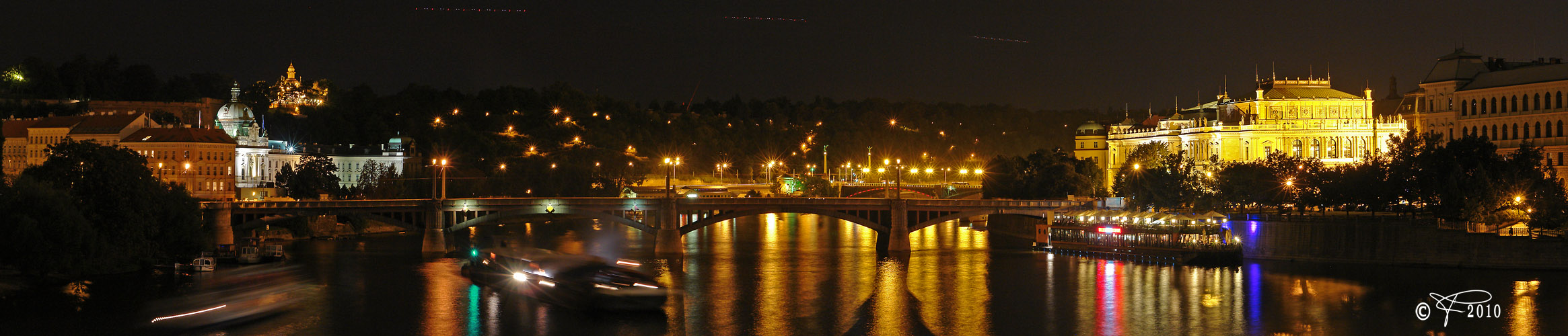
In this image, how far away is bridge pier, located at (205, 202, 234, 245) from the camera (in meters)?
74.6

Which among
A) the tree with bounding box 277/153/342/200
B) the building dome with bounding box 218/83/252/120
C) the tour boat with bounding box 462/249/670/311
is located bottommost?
the tour boat with bounding box 462/249/670/311

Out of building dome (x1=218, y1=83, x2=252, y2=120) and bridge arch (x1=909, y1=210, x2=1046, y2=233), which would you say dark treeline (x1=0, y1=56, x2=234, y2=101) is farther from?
bridge arch (x1=909, y1=210, x2=1046, y2=233)

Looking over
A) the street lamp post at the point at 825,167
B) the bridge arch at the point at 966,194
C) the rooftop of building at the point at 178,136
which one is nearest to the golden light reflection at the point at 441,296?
the rooftop of building at the point at 178,136

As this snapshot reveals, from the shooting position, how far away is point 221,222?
75.1 m

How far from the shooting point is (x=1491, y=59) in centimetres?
9269

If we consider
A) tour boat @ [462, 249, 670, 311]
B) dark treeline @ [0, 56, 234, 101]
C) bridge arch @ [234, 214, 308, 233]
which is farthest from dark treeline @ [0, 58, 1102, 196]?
tour boat @ [462, 249, 670, 311]

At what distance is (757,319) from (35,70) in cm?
12221

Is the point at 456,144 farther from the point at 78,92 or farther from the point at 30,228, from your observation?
the point at 30,228

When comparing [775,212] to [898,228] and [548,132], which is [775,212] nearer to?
[898,228]

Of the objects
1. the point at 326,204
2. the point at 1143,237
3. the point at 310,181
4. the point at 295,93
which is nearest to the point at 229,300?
the point at 326,204

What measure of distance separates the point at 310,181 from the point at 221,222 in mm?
34271

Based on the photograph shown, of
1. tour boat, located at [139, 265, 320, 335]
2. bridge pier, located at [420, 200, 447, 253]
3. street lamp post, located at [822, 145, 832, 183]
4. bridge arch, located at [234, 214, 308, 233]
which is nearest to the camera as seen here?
tour boat, located at [139, 265, 320, 335]

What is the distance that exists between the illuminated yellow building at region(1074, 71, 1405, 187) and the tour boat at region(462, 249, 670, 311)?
67.0 metres

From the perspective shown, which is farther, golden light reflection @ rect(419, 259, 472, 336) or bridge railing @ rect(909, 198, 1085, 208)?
bridge railing @ rect(909, 198, 1085, 208)
